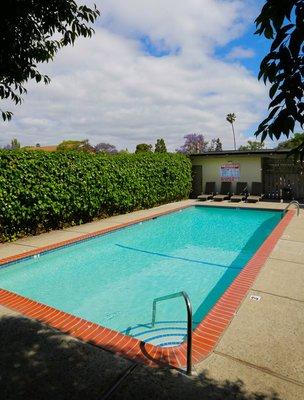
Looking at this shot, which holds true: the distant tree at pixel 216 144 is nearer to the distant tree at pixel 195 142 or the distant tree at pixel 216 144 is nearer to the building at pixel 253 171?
the distant tree at pixel 195 142

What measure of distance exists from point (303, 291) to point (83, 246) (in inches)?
267

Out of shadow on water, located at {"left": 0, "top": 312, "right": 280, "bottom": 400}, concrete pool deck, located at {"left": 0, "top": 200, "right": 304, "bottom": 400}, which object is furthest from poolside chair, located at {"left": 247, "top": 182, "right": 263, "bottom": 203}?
shadow on water, located at {"left": 0, "top": 312, "right": 280, "bottom": 400}

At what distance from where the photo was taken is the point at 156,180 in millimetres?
18047

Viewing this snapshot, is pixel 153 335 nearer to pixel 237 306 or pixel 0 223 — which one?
pixel 237 306

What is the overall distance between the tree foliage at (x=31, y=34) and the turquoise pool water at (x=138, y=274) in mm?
4354

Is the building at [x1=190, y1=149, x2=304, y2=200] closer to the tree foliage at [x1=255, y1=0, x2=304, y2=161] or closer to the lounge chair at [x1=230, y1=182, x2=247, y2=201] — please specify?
the lounge chair at [x1=230, y1=182, x2=247, y2=201]

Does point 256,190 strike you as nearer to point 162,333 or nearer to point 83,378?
A: point 162,333

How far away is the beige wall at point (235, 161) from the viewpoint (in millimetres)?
21141

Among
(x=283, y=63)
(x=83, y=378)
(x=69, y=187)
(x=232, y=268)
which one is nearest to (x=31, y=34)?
(x=283, y=63)

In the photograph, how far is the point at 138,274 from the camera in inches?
329

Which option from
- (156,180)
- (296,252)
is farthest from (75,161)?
(296,252)

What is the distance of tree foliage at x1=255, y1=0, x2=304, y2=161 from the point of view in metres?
1.63

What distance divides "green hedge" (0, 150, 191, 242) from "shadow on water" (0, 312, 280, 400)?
676 centimetres

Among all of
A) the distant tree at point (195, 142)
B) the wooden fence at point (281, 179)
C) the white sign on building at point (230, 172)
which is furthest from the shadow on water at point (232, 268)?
the distant tree at point (195, 142)
